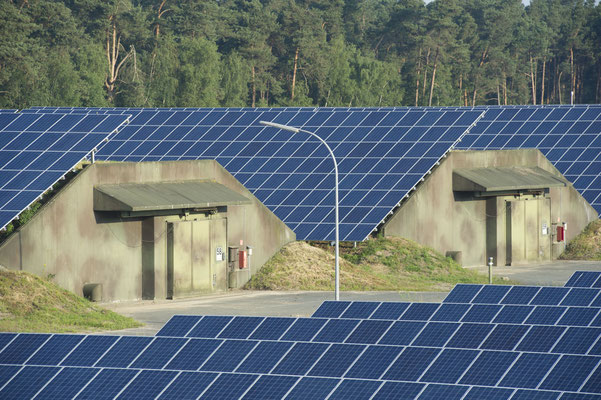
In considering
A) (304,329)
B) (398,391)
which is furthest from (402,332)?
(398,391)

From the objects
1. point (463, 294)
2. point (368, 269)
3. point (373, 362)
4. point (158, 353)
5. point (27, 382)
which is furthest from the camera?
point (368, 269)

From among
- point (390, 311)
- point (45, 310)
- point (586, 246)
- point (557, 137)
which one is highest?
point (557, 137)

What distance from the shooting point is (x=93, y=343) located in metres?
24.3

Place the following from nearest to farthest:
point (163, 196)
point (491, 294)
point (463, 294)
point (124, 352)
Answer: point (124, 352), point (491, 294), point (463, 294), point (163, 196)

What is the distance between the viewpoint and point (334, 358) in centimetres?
2238

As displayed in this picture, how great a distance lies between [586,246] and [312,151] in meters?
14.3

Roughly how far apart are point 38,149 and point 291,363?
967 inches

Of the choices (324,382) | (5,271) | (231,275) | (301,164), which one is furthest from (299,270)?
(324,382)

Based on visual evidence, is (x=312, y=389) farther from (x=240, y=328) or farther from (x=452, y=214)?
(x=452, y=214)

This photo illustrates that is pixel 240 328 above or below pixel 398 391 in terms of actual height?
above

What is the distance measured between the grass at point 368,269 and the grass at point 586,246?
33.3 ft

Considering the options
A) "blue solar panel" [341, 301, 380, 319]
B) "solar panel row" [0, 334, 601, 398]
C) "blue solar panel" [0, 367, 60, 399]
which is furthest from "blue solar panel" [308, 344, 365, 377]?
"blue solar panel" [0, 367, 60, 399]

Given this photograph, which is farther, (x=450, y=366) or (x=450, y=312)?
(x=450, y=312)

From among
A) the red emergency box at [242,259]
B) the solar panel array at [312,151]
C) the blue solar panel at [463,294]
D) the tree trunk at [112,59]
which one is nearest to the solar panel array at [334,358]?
the blue solar panel at [463,294]
